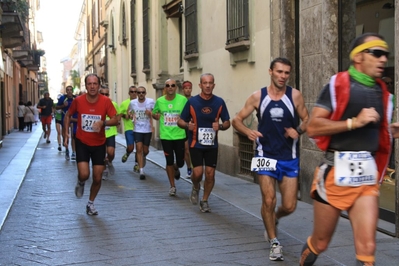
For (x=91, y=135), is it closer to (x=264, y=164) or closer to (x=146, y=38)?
(x=264, y=164)

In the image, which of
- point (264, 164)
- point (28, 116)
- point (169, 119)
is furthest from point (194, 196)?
point (28, 116)

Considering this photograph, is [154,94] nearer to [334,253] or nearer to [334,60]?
[334,60]

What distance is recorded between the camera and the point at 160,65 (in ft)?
66.3

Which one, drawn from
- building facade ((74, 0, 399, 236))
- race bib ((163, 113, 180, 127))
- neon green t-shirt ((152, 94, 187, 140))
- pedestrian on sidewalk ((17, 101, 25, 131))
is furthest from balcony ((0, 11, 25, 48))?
race bib ((163, 113, 180, 127))

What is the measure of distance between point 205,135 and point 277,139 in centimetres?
242

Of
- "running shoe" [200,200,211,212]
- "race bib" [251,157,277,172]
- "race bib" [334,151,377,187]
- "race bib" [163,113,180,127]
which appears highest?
"race bib" [163,113,180,127]

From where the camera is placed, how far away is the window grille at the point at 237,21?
37.9 ft

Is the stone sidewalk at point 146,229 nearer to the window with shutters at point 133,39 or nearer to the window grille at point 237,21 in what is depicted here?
the window grille at point 237,21

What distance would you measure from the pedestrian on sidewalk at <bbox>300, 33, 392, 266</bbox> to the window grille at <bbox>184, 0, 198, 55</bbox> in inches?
447

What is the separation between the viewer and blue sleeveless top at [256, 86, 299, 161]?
5.87 meters

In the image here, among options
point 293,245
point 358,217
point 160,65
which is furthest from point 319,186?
point 160,65

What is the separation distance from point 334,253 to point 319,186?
1.87m

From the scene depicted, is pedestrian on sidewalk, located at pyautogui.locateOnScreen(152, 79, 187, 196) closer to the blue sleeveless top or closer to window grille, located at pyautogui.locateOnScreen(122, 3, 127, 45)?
the blue sleeveless top

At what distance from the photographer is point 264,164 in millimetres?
5859
